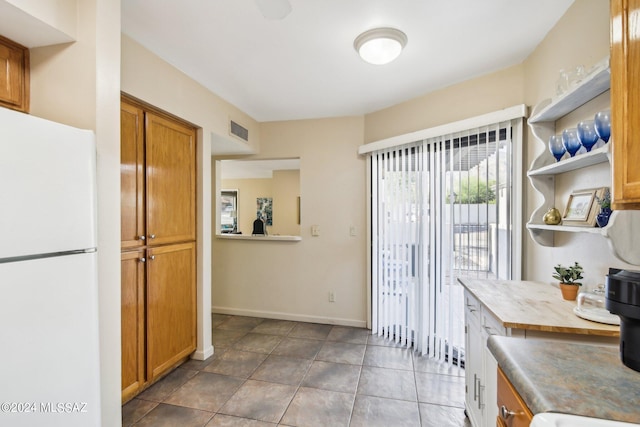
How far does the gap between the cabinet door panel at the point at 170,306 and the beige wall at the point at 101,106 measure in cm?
73

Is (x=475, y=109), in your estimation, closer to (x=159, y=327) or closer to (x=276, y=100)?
(x=276, y=100)

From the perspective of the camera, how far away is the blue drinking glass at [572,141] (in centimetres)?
146

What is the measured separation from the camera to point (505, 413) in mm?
927

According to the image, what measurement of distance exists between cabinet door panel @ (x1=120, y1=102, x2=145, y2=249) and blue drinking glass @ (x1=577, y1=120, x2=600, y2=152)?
2.60 meters

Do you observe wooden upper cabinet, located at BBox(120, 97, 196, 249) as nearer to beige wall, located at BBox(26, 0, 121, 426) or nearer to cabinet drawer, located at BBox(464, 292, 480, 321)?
beige wall, located at BBox(26, 0, 121, 426)

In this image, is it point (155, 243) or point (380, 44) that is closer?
point (380, 44)

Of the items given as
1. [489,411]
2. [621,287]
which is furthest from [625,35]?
[489,411]

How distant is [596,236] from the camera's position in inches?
58.2

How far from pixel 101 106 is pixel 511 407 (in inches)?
80.3

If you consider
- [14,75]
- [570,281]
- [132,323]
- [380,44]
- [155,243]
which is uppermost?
[380,44]

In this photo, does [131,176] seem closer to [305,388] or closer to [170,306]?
[170,306]

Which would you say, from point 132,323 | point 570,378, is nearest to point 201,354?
point 132,323

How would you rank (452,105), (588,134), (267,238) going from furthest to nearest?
(267,238) < (452,105) < (588,134)

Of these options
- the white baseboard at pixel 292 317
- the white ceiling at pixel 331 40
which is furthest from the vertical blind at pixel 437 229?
the white ceiling at pixel 331 40
